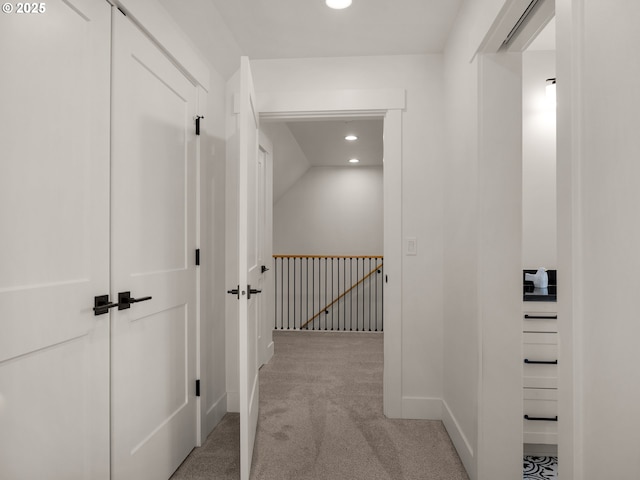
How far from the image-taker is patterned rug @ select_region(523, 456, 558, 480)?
6.97 feet

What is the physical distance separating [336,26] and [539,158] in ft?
5.46

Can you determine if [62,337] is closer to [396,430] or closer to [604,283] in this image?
[604,283]

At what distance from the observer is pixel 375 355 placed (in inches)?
172

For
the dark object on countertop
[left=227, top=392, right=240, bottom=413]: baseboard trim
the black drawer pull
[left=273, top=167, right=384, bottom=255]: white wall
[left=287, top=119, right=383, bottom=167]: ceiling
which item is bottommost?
[left=227, top=392, right=240, bottom=413]: baseboard trim

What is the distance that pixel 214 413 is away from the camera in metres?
2.66

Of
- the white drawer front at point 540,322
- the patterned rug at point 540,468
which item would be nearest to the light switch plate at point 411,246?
the white drawer front at point 540,322

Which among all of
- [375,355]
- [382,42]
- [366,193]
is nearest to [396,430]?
[375,355]

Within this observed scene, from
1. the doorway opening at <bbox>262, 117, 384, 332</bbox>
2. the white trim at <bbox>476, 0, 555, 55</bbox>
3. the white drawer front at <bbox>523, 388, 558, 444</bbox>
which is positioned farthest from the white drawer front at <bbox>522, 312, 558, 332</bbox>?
the doorway opening at <bbox>262, 117, 384, 332</bbox>

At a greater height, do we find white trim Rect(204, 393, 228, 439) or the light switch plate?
the light switch plate

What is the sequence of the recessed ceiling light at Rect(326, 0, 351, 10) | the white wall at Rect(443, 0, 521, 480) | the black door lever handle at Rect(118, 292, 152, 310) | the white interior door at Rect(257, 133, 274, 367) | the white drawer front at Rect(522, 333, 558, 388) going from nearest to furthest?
1. the black door lever handle at Rect(118, 292, 152, 310)
2. the white wall at Rect(443, 0, 521, 480)
3. the recessed ceiling light at Rect(326, 0, 351, 10)
4. the white drawer front at Rect(522, 333, 558, 388)
5. the white interior door at Rect(257, 133, 274, 367)

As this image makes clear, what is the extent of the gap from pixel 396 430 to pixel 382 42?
2565 millimetres

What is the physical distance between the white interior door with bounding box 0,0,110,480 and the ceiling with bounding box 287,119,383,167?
→ 2.78 metres

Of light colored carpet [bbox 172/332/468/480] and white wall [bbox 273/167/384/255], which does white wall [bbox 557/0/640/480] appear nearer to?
light colored carpet [bbox 172/332/468/480]

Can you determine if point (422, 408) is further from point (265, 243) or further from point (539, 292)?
point (265, 243)
